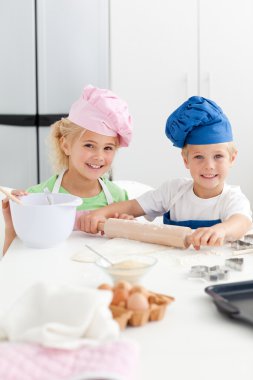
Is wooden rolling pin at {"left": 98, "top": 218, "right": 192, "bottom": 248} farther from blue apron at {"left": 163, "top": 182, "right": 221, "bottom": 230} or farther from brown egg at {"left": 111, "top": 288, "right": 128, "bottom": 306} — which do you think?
brown egg at {"left": 111, "top": 288, "right": 128, "bottom": 306}

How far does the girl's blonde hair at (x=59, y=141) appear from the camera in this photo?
219 centimetres

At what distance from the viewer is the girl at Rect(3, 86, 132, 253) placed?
198cm

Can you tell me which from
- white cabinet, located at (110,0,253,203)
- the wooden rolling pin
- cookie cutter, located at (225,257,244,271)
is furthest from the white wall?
cookie cutter, located at (225,257,244,271)

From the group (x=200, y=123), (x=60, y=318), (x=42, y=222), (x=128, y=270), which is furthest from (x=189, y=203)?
(x=60, y=318)

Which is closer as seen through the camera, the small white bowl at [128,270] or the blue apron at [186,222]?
the small white bowl at [128,270]

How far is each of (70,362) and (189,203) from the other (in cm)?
119

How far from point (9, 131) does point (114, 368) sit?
10.4ft

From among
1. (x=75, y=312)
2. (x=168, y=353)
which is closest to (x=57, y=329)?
(x=75, y=312)

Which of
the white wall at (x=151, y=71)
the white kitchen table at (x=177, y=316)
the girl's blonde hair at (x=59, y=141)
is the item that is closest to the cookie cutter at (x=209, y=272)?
the white kitchen table at (x=177, y=316)

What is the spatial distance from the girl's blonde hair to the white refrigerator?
4.42 ft

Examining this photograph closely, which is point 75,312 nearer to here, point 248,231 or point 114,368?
point 114,368

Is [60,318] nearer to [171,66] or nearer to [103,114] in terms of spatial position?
[103,114]

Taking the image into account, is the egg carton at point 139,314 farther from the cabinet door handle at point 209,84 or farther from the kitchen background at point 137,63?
the cabinet door handle at point 209,84

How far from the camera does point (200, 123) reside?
5.76 feet
